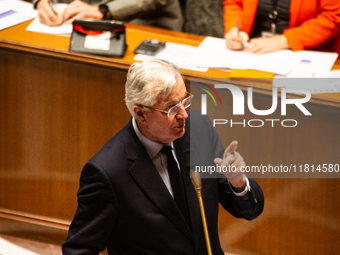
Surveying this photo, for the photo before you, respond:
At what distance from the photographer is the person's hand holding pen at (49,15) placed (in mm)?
2699

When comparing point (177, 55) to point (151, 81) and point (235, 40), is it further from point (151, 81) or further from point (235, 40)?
point (151, 81)

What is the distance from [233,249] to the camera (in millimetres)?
2514

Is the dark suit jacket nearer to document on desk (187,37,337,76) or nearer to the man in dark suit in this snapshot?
the man in dark suit

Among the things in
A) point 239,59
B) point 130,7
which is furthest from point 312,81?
point 130,7

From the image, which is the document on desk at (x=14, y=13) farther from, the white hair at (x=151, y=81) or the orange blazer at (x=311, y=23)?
the white hair at (x=151, y=81)

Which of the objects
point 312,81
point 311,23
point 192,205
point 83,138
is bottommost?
point 83,138

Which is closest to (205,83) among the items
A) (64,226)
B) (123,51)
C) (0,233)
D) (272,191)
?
(123,51)

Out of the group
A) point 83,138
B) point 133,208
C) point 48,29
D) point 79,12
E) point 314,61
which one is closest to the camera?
point 133,208

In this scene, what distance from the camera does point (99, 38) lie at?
8.09 feet

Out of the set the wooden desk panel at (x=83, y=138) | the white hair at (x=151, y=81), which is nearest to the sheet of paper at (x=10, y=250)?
the white hair at (x=151, y=81)

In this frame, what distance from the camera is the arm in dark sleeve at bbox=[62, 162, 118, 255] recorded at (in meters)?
1.47

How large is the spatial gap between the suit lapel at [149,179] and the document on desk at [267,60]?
0.89 m

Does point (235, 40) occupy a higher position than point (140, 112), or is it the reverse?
point (140, 112)

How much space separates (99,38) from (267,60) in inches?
33.3
